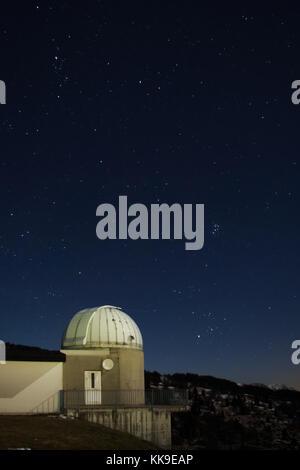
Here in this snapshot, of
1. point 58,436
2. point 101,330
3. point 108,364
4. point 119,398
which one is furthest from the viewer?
point 101,330

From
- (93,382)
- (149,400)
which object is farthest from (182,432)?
(93,382)

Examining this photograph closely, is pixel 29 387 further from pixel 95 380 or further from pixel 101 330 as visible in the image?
pixel 101 330

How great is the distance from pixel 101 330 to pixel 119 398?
127 inches

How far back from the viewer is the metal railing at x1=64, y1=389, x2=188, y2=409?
995 inches

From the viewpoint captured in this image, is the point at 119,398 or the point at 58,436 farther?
the point at 119,398

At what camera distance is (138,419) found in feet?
83.4

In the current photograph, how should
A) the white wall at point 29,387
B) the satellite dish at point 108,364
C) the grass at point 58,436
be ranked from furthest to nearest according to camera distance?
1. the satellite dish at point 108,364
2. the white wall at point 29,387
3. the grass at point 58,436

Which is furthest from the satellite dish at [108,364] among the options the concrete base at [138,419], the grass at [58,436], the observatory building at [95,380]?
the grass at [58,436]

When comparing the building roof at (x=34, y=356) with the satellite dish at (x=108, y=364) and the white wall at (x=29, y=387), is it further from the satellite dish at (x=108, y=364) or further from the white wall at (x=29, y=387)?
the satellite dish at (x=108, y=364)

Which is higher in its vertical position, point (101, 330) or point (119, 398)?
point (101, 330)

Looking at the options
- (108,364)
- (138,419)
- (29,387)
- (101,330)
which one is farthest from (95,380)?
(29,387)

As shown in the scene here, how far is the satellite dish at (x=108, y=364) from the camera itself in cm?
2625

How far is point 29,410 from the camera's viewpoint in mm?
24484

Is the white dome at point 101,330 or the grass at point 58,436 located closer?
the grass at point 58,436
